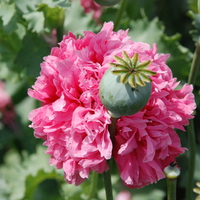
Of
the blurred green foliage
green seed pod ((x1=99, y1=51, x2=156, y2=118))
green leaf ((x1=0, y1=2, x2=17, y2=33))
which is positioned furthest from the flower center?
green leaf ((x1=0, y1=2, x2=17, y2=33))

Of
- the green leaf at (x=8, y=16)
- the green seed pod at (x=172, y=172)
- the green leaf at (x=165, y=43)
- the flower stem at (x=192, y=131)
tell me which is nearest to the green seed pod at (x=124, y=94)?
the green seed pod at (x=172, y=172)

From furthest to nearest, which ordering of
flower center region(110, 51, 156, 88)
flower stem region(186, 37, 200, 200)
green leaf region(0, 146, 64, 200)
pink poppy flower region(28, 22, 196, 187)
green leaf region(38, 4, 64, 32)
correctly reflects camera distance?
green leaf region(0, 146, 64, 200) → green leaf region(38, 4, 64, 32) → flower stem region(186, 37, 200, 200) → pink poppy flower region(28, 22, 196, 187) → flower center region(110, 51, 156, 88)

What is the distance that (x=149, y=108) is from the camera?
679mm

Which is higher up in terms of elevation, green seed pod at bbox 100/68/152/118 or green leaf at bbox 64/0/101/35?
green seed pod at bbox 100/68/152/118

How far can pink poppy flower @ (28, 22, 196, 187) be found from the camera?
65cm

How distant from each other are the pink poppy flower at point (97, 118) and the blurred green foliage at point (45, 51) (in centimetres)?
26

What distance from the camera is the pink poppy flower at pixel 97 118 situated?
65 cm

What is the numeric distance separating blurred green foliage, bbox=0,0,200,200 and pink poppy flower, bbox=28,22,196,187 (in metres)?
0.26

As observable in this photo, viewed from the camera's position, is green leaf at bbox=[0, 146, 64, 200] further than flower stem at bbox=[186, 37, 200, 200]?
Yes

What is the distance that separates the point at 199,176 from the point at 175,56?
34 cm

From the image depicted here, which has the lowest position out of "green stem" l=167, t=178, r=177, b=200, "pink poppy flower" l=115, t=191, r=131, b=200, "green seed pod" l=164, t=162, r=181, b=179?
"pink poppy flower" l=115, t=191, r=131, b=200

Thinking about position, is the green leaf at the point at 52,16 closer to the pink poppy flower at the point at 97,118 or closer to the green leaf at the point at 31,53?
the green leaf at the point at 31,53

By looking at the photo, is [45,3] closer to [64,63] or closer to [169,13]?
[64,63]

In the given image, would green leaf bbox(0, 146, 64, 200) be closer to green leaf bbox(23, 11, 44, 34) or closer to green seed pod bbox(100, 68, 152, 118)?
green leaf bbox(23, 11, 44, 34)
